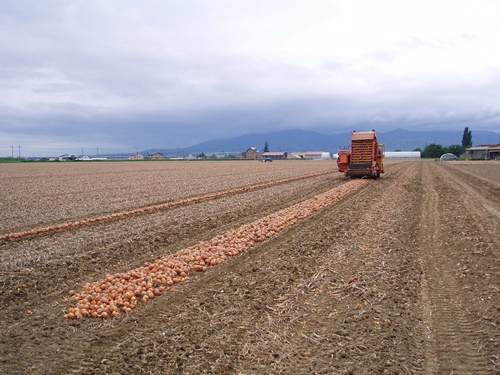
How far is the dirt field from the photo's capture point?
4910 mm

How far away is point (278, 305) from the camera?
6438mm

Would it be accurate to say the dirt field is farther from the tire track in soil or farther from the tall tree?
the tall tree

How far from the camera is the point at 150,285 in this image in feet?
23.0

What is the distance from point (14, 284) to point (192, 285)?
305 cm

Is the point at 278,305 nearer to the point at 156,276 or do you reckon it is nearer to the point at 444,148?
the point at 156,276

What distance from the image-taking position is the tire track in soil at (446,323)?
15.8ft

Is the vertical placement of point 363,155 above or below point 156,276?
above

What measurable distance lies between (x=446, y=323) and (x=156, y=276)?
4.70 m

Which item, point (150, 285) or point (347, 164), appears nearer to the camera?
point (150, 285)

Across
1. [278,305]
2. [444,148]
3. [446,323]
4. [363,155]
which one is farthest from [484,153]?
[278,305]

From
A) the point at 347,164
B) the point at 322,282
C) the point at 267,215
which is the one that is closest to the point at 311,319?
the point at 322,282

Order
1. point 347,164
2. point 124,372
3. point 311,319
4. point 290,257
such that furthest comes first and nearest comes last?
point 347,164 → point 290,257 → point 311,319 → point 124,372

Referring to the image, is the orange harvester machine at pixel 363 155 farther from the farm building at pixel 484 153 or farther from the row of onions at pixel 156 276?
the farm building at pixel 484 153

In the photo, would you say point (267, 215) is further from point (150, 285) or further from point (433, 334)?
point (433, 334)
